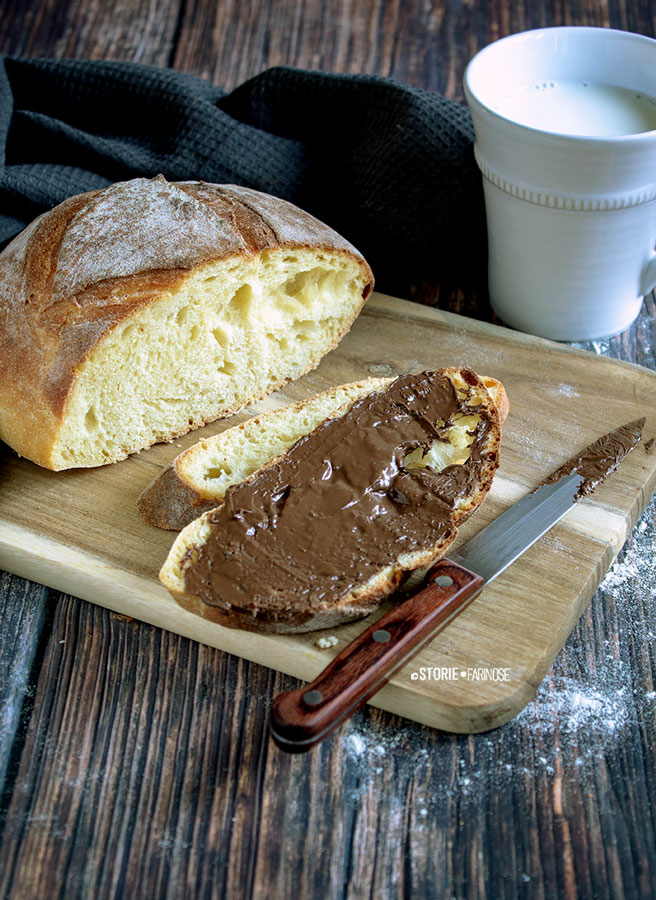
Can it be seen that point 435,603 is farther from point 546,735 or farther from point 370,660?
point 546,735

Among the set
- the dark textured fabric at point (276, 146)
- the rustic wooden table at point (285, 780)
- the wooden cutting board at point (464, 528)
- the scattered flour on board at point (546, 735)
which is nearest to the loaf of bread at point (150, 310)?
the wooden cutting board at point (464, 528)

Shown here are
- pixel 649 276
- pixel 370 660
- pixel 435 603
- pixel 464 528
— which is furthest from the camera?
pixel 649 276

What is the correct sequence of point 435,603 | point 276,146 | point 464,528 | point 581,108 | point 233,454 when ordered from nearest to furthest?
A: point 435,603 < point 464,528 < point 233,454 < point 581,108 < point 276,146

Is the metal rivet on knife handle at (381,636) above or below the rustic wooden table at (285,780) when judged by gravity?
above

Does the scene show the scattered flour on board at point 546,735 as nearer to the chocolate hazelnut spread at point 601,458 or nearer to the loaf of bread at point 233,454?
the chocolate hazelnut spread at point 601,458

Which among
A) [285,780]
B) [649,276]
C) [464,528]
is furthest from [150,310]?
[649,276]

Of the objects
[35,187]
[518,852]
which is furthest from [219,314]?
[518,852]

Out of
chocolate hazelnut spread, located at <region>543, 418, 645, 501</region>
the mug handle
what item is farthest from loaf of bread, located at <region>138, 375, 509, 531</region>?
the mug handle
